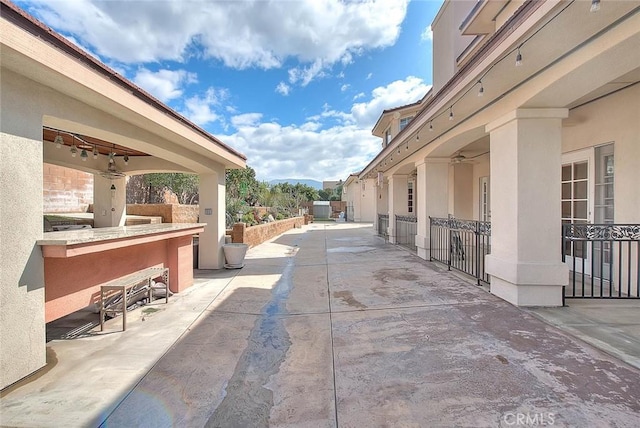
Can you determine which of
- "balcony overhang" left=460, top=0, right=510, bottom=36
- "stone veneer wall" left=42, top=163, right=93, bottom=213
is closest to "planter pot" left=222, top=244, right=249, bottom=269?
"stone veneer wall" left=42, top=163, right=93, bottom=213

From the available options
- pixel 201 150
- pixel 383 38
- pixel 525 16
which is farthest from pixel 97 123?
pixel 383 38

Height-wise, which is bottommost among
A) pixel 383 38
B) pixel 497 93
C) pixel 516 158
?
pixel 516 158

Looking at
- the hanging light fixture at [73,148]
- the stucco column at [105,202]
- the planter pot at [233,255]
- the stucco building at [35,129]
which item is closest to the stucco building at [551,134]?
the stucco building at [35,129]

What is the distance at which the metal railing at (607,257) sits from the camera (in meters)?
4.75

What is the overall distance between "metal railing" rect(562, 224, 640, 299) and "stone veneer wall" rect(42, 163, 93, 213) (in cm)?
1559

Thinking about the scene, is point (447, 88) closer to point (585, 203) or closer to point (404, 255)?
point (585, 203)

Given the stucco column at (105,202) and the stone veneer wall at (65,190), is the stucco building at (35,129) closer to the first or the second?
the stucco column at (105,202)

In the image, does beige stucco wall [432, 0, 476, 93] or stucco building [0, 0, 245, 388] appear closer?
stucco building [0, 0, 245, 388]

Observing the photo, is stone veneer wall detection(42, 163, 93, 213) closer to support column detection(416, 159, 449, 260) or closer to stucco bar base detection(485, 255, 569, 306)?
support column detection(416, 159, 449, 260)

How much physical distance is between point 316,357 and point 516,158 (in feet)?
14.7

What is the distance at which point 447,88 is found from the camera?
529cm

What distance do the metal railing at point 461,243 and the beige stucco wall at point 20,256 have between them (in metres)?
6.98

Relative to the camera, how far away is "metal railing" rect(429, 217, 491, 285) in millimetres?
6227

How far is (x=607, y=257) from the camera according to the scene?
235 inches
